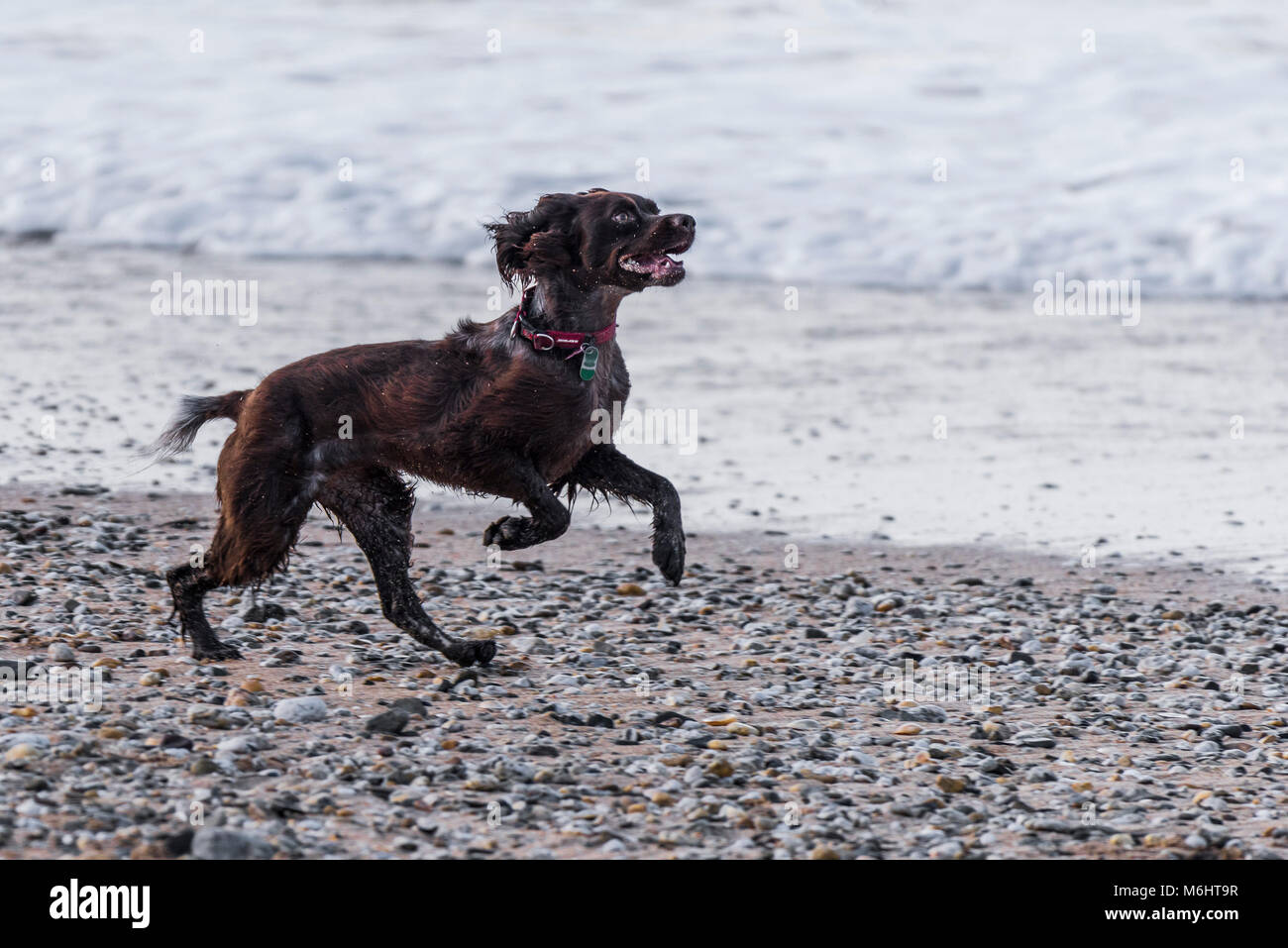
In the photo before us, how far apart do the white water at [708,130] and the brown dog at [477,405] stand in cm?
1086

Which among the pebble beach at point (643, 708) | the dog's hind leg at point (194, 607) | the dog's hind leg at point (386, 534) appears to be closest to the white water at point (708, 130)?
the pebble beach at point (643, 708)

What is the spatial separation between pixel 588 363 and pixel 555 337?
0.46 feet

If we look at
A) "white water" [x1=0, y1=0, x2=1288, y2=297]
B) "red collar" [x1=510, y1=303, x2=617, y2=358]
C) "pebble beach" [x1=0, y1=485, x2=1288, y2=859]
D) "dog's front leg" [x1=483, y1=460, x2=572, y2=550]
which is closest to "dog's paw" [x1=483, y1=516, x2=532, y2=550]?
"dog's front leg" [x1=483, y1=460, x2=572, y2=550]

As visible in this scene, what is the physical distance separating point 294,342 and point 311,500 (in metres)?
6.48

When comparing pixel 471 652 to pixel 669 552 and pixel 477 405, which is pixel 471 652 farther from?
pixel 477 405

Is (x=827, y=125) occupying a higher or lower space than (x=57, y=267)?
higher

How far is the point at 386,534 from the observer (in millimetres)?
5961

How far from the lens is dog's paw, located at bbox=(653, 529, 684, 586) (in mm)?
5852

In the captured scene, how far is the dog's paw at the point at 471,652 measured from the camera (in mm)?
5828

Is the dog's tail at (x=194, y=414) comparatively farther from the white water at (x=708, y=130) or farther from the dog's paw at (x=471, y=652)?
the white water at (x=708, y=130)
